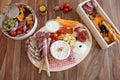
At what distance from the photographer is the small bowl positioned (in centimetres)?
121

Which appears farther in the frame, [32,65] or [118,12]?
[118,12]

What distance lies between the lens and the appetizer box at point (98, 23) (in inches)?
48.1

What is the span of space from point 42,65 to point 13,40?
11.3 inches

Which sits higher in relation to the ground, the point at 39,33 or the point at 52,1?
the point at 52,1

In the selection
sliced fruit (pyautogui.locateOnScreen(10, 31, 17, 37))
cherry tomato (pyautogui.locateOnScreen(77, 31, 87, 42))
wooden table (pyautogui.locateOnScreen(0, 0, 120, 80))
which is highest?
sliced fruit (pyautogui.locateOnScreen(10, 31, 17, 37))

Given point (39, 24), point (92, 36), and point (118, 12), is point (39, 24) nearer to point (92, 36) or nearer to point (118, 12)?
point (92, 36)

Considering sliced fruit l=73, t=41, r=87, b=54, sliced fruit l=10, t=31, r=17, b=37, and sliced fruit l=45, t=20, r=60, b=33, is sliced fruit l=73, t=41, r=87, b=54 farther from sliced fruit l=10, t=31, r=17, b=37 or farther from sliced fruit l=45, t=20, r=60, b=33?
sliced fruit l=10, t=31, r=17, b=37

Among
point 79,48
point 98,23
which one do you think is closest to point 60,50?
point 79,48

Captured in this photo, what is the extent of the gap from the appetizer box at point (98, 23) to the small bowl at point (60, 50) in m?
0.21

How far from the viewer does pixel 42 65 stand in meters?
1.22

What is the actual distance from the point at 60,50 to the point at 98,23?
0.31 m

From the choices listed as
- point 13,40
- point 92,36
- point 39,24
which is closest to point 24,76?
Answer: point 13,40

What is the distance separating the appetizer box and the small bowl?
0.68 ft

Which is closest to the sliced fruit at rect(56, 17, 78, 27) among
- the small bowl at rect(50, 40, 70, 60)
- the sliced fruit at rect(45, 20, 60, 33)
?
the sliced fruit at rect(45, 20, 60, 33)
